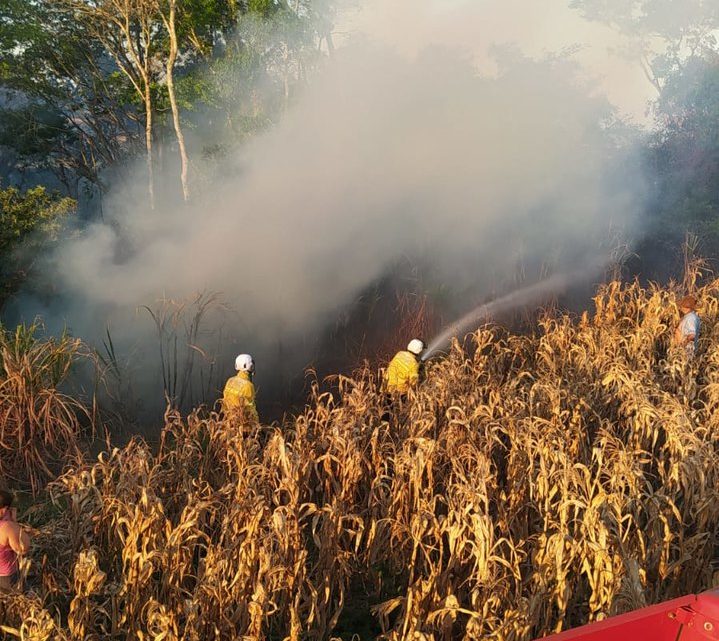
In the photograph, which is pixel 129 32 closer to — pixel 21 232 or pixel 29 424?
pixel 21 232

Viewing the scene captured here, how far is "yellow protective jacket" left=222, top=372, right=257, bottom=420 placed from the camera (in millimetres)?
5729

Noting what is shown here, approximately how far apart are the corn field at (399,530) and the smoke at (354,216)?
349 cm

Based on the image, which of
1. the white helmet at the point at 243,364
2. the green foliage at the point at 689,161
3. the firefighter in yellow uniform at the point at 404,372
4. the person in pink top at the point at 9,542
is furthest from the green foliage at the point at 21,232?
the green foliage at the point at 689,161

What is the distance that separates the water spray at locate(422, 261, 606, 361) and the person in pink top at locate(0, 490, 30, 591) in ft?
17.6

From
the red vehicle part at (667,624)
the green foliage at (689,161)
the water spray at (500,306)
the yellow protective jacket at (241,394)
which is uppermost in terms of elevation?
the green foliage at (689,161)

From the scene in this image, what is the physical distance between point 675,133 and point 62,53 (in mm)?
16152

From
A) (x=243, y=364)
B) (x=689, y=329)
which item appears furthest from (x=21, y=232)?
(x=689, y=329)

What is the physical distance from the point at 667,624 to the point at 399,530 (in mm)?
1854

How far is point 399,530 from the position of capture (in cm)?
414

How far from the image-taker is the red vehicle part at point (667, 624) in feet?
7.67

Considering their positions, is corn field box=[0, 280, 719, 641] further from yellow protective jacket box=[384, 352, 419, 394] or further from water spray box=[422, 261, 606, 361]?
water spray box=[422, 261, 606, 361]

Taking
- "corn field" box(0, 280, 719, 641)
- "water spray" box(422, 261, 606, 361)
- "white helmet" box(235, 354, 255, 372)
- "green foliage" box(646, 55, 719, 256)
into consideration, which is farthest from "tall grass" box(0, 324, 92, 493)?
"green foliage" box(646, 55, 719, 256)

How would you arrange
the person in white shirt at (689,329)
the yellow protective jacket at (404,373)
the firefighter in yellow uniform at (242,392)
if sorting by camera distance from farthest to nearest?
the person in white shirt at (689,329)
the yellow protective jacket at (404,373)
the firefighter in yellow uniform at (242,392)

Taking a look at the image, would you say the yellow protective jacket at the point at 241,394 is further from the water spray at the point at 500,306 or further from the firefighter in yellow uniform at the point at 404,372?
the water spray at the point at 500,306
